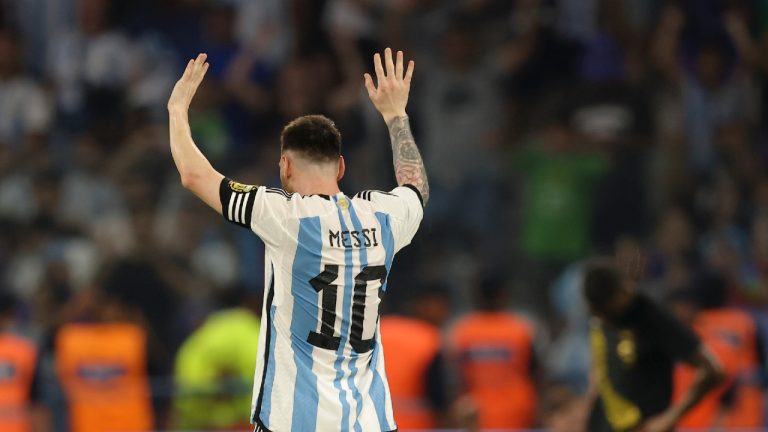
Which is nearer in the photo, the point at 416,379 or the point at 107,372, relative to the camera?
the point at 416,379

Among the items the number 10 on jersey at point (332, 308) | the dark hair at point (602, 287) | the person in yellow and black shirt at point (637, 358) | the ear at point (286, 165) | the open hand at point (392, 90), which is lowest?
the person in yellow and black shirt at point (637, 358)

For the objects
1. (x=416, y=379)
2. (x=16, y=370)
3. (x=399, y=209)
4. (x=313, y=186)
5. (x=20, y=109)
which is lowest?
(x=416, y=379)

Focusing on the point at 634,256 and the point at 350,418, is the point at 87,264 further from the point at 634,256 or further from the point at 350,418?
the point at 350,418

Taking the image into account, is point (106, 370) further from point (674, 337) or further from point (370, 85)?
point (370, 85)

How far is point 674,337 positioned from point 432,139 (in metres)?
5.84

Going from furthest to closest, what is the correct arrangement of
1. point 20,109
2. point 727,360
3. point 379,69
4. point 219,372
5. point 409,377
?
point 20,109
point 727,360
point 219,372
point 409,377
point 379,69

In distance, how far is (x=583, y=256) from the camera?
12.5 meters

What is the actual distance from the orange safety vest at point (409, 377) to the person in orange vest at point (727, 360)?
1.76 meters

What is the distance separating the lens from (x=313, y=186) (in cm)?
533

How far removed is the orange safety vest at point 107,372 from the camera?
1020 cm

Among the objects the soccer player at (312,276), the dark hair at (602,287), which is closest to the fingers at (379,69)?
the soccer player at (312,276)

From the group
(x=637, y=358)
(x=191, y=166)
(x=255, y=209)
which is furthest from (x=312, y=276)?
(x=637, y=358)

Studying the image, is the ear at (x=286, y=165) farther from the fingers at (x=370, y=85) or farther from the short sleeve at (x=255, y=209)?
the fingers at (x=370, y=85)

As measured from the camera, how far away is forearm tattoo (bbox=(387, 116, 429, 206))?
18.7 ft
